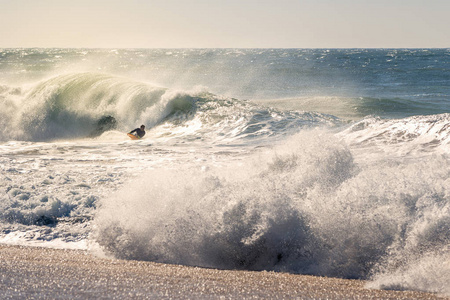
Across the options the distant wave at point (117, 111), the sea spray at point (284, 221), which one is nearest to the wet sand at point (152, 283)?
the sea spray at point (284, 221)

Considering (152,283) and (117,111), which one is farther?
(117,111)

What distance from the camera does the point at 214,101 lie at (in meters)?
15.4

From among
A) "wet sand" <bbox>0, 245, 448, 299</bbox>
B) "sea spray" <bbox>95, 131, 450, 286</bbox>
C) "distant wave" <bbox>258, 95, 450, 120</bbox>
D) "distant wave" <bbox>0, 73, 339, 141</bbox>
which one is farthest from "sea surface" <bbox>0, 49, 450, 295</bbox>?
"distant wave" <bbox>258, 95, 450, 120</bbox>

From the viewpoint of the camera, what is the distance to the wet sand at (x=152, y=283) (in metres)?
2.60

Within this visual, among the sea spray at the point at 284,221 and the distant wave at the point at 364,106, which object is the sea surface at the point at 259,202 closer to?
the sea spray at the point at 284,221

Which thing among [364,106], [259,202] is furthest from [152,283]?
[364,106]

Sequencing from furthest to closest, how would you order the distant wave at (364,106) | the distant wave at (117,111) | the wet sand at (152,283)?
the distant wave at (364,106)
the distant wave at (117,111)
the wet sand at (152,283)

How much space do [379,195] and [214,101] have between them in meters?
12.2

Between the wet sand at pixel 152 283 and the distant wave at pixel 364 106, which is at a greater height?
the wet sand at pixel 152 283

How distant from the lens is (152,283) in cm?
279

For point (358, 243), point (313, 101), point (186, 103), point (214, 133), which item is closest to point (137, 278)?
point (358, 243)

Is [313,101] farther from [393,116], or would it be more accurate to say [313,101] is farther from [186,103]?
[186,103]

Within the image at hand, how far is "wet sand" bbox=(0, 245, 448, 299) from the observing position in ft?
8.54

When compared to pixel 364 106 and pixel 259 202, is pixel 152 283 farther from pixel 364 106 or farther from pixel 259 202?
pixel 364 106
